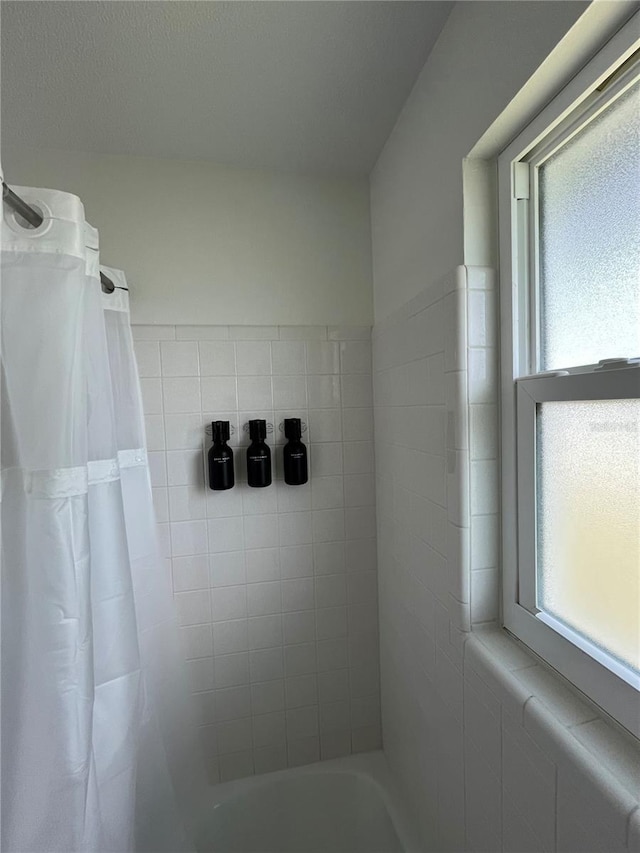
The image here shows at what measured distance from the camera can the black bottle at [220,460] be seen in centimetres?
134

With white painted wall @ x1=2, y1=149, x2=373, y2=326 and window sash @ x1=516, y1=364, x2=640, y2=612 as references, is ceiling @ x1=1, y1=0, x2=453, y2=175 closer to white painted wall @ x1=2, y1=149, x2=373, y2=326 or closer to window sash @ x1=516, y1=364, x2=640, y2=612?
white painted wall @ x1=2, y1=149, x2=373, y2=326

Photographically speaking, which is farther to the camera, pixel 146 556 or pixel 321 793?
pixel 321 793

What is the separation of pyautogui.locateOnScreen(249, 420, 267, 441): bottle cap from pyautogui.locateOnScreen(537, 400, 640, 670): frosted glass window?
0.83 metres

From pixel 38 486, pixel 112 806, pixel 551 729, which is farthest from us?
pixel 112 806

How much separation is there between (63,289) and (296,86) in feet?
2.56

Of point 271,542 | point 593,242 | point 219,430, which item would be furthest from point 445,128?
point 271,542

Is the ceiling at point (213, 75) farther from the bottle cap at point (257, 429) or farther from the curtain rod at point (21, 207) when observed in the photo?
the bottle cap at point (257, 429)

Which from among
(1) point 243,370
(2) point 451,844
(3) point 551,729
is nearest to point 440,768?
(2) point 451,844

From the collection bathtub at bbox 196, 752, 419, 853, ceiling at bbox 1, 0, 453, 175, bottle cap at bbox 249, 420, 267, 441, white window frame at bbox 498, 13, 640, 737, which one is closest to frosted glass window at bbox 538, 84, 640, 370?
white window frame at bbox 498, 13, 640, 737

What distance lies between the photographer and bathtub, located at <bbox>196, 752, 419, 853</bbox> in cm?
133

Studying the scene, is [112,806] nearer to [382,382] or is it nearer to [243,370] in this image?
[243,370]

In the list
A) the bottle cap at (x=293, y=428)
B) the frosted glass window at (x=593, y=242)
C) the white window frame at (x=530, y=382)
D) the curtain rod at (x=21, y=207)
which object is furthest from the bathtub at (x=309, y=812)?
the curtain rod at (x=21, y=207)

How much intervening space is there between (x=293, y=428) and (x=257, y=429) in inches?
4.7

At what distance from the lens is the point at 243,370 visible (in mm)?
1427
